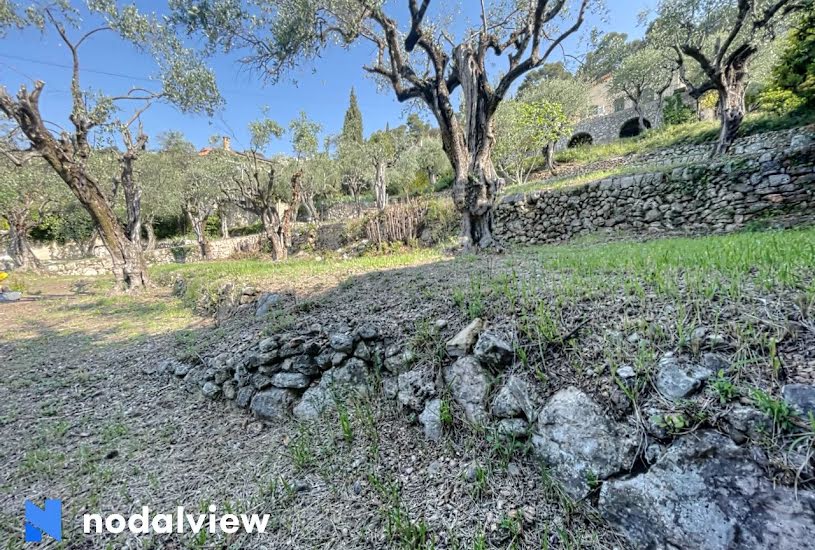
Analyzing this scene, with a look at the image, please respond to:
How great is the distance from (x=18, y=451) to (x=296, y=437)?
251cm

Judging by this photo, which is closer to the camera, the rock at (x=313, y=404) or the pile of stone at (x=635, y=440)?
the pile of stone at (x=635, y=440)

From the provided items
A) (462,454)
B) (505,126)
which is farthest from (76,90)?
(505,126)

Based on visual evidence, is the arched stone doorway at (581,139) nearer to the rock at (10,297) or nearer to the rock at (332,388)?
the rock at (332,388)

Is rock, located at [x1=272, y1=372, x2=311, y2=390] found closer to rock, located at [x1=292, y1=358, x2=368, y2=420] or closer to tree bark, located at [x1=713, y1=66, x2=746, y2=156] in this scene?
rock, located at [x1=292, y1=358, x2=368, y2=420]

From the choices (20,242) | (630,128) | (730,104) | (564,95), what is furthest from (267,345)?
(630,128)

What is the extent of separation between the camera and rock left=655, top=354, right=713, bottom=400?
5.07ft

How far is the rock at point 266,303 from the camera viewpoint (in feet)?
15.4

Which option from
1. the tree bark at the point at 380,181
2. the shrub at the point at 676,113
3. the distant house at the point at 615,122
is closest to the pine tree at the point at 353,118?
the tree bark at the point at 380,181

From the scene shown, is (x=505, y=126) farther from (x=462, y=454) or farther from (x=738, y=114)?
(x=462, y=454)

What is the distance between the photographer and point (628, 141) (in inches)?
784

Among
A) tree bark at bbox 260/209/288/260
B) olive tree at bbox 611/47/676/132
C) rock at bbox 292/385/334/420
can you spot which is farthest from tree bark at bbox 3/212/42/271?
olive tree at bbox 611/47/676/132

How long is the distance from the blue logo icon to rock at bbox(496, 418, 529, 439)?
2.87 meters

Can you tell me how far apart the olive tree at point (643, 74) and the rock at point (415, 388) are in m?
26.0

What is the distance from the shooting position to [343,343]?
301cm
